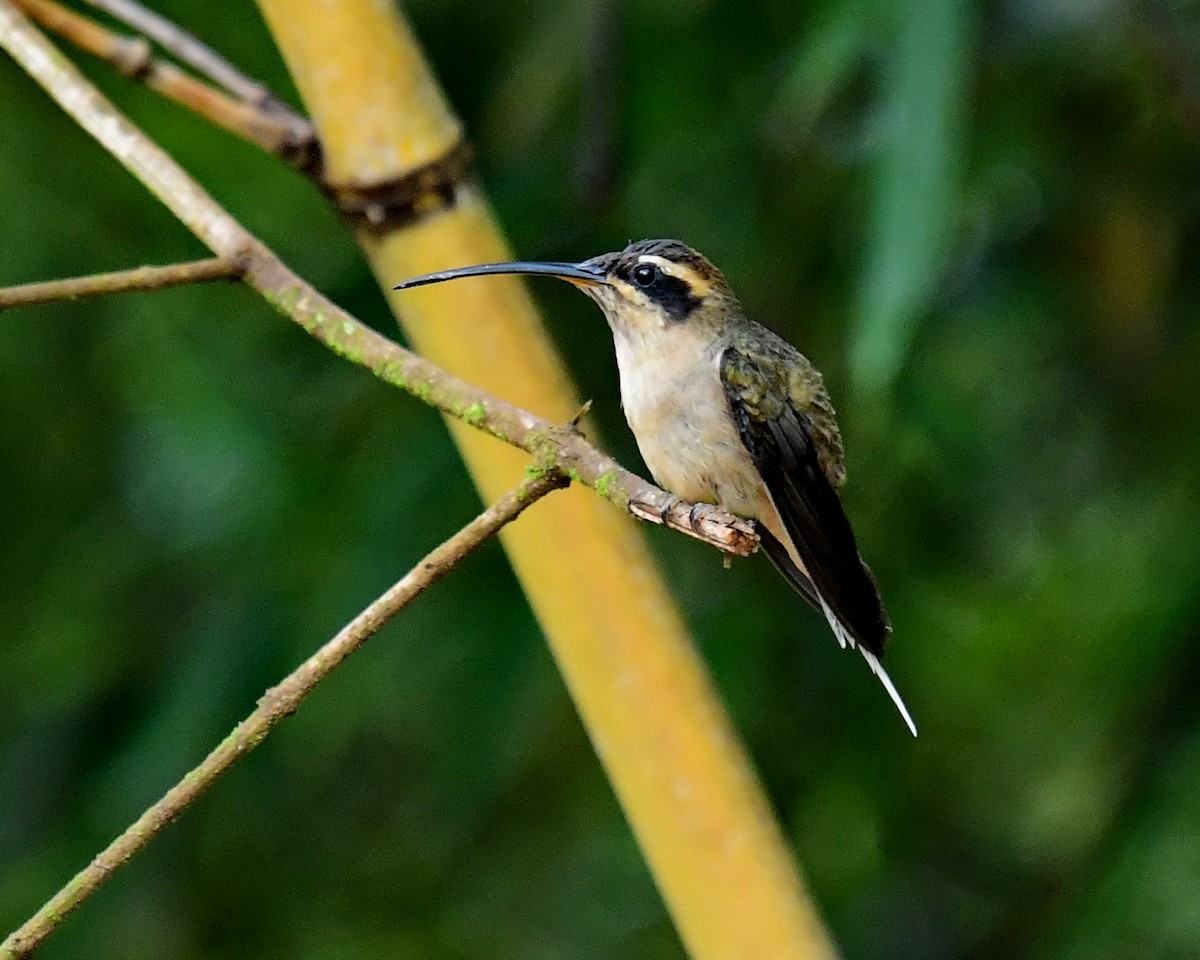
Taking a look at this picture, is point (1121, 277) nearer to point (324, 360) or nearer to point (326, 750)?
point (324, 360)

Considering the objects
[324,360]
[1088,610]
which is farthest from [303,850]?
[1088,610]

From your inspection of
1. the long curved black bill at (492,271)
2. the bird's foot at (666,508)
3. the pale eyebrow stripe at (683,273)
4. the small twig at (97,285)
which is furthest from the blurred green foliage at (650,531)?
the bird's foot at (666,508)

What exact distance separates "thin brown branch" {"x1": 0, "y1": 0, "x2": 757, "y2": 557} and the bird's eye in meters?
0.54

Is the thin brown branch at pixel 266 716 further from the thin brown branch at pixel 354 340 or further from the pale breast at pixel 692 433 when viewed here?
the pale breast at pixel 692 433

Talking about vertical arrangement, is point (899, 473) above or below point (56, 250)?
below

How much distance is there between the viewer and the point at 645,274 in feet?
6.08

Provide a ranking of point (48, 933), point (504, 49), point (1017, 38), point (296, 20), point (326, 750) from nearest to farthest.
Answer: point (48, 933) < point (296, 20) < point (1017, 38) < point (504, 49) < point (326, 750)

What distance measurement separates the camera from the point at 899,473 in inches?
99.7

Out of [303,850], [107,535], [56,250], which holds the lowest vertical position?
[303,850]

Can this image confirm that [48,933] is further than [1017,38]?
No

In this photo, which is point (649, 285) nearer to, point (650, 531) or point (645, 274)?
point (645, 274)

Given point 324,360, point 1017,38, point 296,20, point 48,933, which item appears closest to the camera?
point 48,933

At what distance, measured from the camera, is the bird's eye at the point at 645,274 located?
185 centimetres

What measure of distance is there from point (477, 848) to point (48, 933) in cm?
191
